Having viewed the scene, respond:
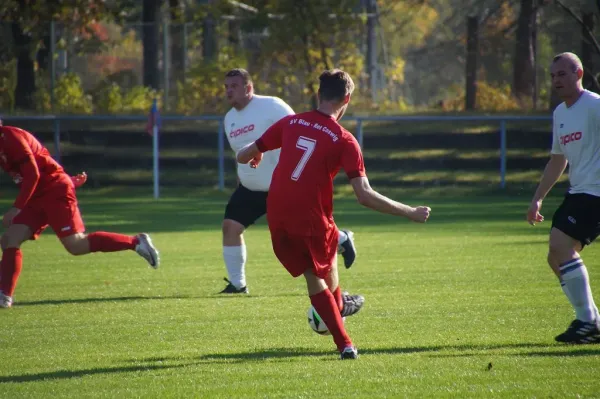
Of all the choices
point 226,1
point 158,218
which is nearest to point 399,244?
point 158,218

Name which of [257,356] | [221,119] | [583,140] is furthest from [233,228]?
[221,119]

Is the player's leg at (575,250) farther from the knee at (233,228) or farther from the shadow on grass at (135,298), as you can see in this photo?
the knee at (233,228)

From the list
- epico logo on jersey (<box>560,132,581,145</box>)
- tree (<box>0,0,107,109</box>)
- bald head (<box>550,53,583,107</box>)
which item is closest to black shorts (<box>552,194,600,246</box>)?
epico logo on jersey (<box>560,132,581,145</box>)

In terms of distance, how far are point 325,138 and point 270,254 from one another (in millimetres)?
7960

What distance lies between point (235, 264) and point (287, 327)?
7.85ft

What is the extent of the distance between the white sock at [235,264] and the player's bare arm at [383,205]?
163 inches

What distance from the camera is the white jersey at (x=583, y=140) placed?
8164 millimetres

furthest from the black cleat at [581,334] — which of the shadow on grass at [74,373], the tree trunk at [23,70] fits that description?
the tree trunk at [23,70]

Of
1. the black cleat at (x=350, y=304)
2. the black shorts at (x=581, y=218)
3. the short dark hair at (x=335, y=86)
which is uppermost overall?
the short dark hair at (x=335, y=86)

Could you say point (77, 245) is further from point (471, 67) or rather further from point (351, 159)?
point (471, 67)

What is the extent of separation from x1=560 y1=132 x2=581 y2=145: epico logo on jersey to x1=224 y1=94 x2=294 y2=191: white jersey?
3.43m

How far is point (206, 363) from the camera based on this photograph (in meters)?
7.55

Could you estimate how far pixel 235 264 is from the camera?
449 inches

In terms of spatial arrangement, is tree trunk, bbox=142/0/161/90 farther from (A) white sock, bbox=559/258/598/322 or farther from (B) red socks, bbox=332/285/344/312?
(A) white sock, bbox=559/258/598/322
